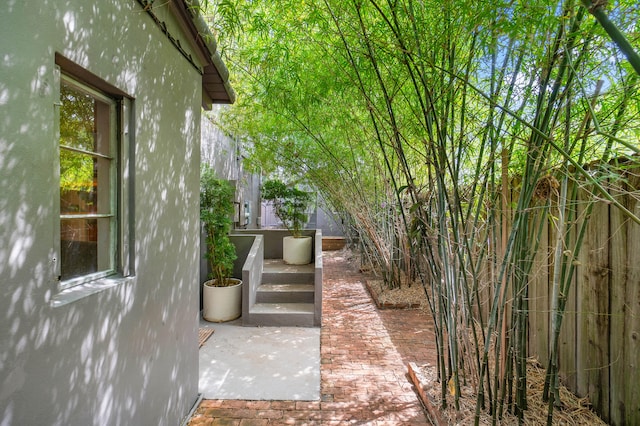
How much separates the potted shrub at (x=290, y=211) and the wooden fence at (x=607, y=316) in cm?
422

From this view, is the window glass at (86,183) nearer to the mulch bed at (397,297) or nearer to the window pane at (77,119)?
the window pane at (77,119)

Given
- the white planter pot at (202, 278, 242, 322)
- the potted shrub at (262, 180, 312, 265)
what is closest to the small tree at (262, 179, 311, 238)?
the potted shrub at (262, 180, 312, 265)

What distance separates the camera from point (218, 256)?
4445mm

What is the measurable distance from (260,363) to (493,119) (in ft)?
9.29

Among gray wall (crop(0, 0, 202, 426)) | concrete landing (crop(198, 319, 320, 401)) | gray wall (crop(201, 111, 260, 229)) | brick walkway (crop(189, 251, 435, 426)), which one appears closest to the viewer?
gray wall (crop(0, 0, 202, 426))

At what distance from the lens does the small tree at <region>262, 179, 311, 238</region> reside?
6426mm

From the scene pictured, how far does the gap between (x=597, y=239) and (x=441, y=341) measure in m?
1.11

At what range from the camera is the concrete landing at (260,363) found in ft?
9.20

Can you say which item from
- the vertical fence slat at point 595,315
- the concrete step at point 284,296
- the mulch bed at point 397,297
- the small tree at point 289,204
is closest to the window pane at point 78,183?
the vertical fence slat at point 595,315

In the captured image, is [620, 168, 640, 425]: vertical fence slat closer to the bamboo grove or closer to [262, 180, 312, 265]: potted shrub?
the bamboo grove

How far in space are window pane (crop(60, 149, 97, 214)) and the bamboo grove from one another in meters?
1.01

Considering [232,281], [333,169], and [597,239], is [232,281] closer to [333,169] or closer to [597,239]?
[333,169]

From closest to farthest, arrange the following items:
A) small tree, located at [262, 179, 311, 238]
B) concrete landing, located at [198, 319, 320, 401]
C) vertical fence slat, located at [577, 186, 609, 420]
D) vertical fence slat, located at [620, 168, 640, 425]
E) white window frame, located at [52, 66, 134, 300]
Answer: white window frame, located at [52, 66, 134, 300] → vertical fence slat, located at [620, 168, 640, 425] → vertical fence slat, located at [577, 186, 609, 420] → concrete landing, located at [198, 319, 320, 401] → small tree, located at [262, 179, 311, 238]

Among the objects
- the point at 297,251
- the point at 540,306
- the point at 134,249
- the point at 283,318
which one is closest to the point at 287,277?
the point at 297,251
